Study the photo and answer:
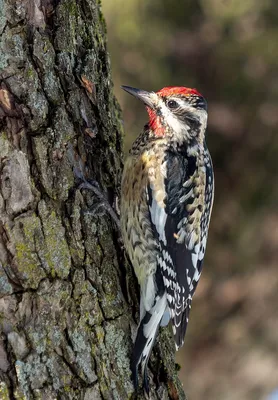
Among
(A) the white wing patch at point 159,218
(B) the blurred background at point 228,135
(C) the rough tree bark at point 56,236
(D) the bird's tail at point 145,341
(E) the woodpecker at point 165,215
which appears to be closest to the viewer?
(C) the rough tree bark at point 56,236

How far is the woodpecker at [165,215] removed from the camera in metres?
3.34

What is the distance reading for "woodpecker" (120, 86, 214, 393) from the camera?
3338mm

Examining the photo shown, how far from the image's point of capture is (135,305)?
3193 millimetres

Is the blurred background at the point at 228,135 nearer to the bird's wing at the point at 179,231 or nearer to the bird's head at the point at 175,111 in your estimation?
the bird's head at the point at 175,111

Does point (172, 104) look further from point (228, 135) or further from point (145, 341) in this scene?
point (228, 135)

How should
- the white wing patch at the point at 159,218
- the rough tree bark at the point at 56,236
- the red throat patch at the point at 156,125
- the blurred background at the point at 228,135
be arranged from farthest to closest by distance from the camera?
1. the blurred background at the point at 228,135
2. the red throat patch at the point at 156,125
3. the white wing patch at the point at 159,218
4. the rough tree bark at the point at 56,236

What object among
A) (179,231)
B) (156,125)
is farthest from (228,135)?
(179,231)

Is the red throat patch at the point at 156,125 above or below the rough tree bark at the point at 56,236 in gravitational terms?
above

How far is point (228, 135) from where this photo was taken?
6.25m

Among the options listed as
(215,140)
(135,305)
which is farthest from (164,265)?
(215,140)

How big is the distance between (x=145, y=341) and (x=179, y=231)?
0.70m

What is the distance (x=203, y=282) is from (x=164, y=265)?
10.7ft

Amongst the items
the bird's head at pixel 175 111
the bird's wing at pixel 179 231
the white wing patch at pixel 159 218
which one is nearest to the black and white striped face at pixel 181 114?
the bird's head at pixel 175 111

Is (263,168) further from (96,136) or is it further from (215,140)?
(96,136)
